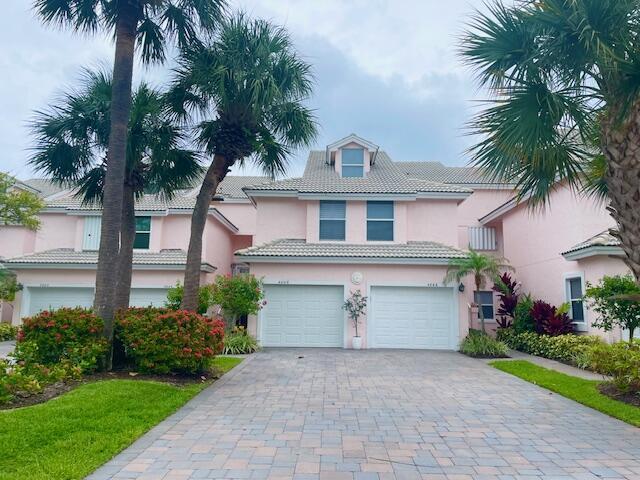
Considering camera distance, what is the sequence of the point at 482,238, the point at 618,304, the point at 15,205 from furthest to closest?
the point at 482,238, the point at 15,205, the point at 618,304

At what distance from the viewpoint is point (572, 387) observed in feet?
29.8

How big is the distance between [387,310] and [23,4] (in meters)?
13.6

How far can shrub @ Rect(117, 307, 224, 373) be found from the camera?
9234 millimetres

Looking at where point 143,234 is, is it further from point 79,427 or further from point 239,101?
point 79,427

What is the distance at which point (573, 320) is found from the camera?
48.5 feet

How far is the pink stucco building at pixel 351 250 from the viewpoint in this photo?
16.0m

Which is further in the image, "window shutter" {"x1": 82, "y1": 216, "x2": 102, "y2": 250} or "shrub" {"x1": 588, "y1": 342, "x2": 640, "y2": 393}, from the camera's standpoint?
"window shutter" {"x1": 82, "y1": 216, "x2": 102, "y2": 250}

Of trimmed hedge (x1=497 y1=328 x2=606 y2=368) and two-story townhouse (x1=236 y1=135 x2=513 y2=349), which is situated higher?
two-story townhouse (x1=236 y1=135 x2=513 y2=349)

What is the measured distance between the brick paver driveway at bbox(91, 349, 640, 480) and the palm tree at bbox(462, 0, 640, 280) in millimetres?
2861

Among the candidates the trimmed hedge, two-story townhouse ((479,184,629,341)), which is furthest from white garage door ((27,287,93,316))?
the trimmed hedge

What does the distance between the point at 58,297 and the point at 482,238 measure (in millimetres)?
19020

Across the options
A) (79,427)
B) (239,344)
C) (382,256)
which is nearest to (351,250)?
(382,256)

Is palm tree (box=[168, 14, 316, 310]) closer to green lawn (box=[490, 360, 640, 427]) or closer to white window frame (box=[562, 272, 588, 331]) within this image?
green lawn (box=[490, 360, 640, 427])

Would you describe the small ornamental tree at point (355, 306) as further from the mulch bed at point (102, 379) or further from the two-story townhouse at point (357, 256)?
the mulch bed at point (102, 379)
